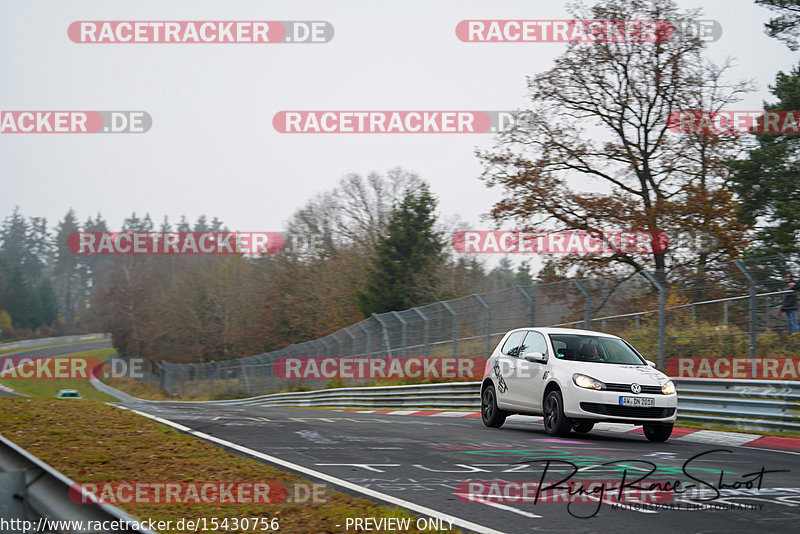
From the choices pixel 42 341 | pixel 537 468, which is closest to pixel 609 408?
pixel 537 468

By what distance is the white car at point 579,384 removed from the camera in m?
11.1

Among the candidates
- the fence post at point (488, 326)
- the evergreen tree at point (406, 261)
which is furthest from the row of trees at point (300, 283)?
the fence post at point (488, 326)

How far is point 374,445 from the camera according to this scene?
33.2ft

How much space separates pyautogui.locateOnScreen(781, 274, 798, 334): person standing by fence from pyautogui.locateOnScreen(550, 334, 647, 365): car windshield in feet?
9.34

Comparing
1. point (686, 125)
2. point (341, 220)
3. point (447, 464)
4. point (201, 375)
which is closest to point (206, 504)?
point (447, 464)

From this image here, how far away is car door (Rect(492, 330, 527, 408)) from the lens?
513 inches

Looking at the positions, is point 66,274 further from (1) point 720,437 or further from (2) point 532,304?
(1) point 720,437

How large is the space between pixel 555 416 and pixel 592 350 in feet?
4.33

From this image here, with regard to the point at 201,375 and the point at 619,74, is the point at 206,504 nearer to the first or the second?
the point at 619,74

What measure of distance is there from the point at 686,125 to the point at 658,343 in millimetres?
14287

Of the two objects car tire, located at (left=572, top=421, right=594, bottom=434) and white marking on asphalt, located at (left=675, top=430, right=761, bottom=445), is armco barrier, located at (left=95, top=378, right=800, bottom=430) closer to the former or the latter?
white marking on asphalt, located at (left=675, top=430, right=761, bottom=445)

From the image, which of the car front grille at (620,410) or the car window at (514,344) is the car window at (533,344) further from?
the car front grille at (620,410)

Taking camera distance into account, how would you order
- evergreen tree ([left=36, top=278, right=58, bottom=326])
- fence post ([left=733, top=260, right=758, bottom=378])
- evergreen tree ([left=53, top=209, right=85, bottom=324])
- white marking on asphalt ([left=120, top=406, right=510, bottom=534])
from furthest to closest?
evergreen tree ([left=53, top=209, right=85, bottom=324])
evergreen tree ([left=36, top=278, right=58, bottom=326])
fence post ([left=733, top=260, right=758, bottom=378])
white marking on asphalt ([left=120, top=406, right=510, bottom=534])

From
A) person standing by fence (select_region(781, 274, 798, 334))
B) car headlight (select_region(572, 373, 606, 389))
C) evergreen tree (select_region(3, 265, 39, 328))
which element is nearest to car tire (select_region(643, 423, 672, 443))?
car headlight (select_region(572, 373, 606, 389))
